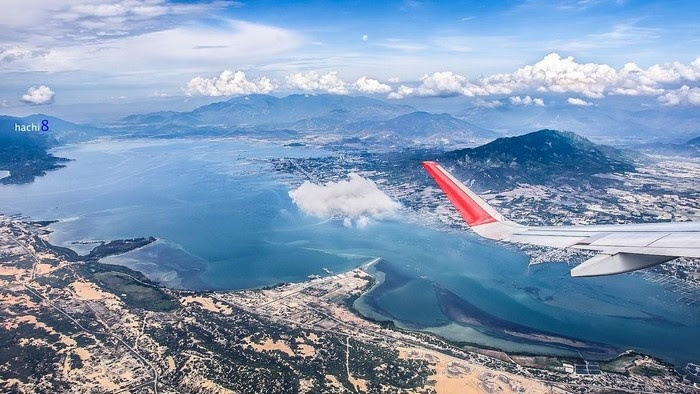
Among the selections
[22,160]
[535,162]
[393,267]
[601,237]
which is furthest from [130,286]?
[22,160]

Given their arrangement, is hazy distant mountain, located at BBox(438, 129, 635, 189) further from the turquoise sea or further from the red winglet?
the red winglet

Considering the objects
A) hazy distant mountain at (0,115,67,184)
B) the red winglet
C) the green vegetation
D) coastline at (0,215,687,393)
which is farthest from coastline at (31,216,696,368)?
hazy distant mountain at (0,115,67,184)

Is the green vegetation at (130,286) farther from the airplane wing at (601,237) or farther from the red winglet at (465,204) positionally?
the airplane wing at (601,237)

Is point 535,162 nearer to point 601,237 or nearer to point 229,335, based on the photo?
point 229,335

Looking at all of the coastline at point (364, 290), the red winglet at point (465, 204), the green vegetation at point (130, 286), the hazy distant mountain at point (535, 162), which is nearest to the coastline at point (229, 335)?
the green vegetation at point (130, 286)

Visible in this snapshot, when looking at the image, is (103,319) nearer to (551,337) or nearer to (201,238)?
(201,238)

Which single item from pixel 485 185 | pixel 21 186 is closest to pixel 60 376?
pixel 485 185

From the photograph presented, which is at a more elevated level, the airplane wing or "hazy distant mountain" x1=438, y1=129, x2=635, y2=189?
the airplane wing
